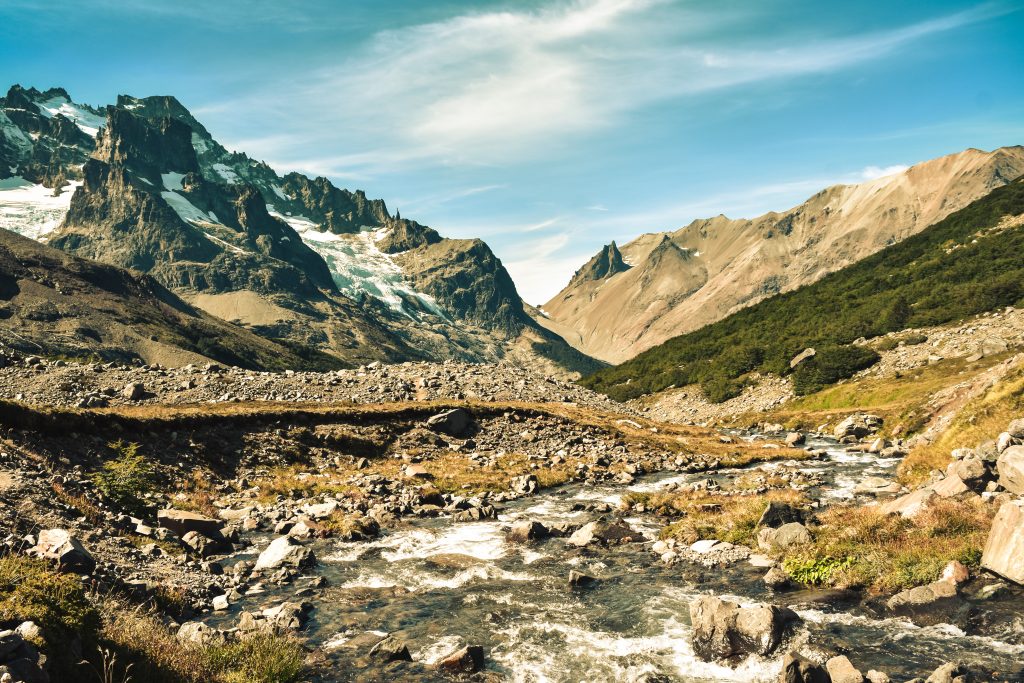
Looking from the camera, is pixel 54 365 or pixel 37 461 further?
pixel 54 365

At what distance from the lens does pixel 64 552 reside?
1641 cm

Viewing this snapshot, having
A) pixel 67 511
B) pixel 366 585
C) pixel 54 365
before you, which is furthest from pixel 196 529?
pixel 54 365

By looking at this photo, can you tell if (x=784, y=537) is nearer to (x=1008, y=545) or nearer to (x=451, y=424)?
(x=1008, y=545)

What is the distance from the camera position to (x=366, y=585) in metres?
22.1

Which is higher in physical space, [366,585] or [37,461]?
[37,461]

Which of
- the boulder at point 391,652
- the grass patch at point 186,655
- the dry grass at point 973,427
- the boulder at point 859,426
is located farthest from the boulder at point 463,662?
the boulder at point 859,426

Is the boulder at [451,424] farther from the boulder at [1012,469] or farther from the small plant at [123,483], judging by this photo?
the boulder at [1012,469]

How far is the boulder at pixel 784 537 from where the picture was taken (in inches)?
893

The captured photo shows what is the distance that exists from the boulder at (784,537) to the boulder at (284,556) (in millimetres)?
18322

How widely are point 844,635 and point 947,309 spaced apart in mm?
103283

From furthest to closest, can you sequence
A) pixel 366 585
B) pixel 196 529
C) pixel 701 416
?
pixel 701 416 < pixel 196 529 < pixel 366 585

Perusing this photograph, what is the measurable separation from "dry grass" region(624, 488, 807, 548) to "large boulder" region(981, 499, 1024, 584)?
7.88 m

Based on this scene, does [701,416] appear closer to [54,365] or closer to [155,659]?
[54,365]

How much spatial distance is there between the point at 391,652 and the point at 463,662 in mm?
2139
